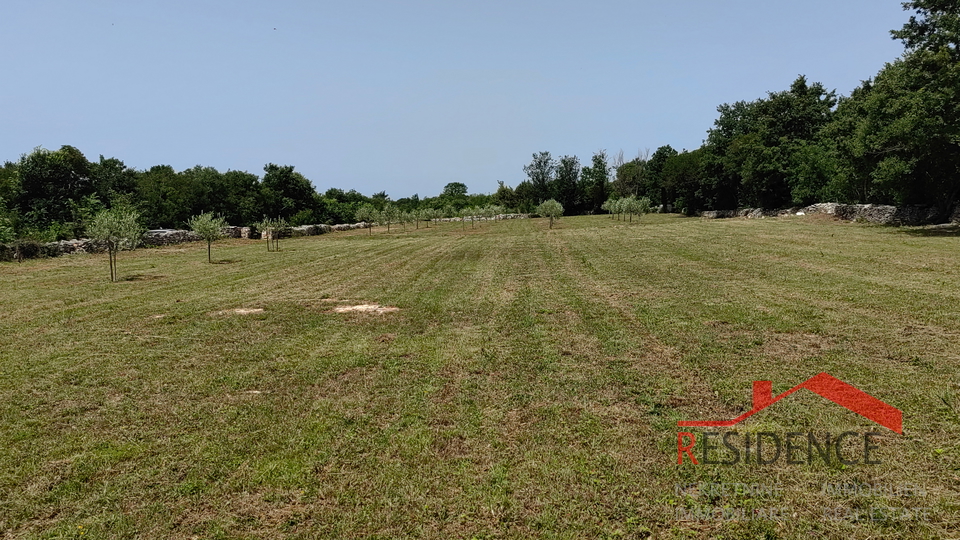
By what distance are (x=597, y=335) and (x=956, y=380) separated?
4.93 meters

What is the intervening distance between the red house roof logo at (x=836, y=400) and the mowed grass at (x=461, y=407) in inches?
5.1

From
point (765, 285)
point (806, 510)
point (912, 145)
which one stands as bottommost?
point (806, 510)

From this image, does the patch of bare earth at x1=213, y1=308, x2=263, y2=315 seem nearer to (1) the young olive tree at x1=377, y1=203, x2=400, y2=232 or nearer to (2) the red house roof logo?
(2) the red house roof logo

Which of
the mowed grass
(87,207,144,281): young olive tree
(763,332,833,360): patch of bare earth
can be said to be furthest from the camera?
(87,207,144,281): young olive tree

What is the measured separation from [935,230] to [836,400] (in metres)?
28.2

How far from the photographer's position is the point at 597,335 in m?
9.00

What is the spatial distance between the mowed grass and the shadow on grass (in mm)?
13537

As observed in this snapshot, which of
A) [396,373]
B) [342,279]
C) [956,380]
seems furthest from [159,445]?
[342,279]

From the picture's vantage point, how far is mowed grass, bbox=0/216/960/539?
3.88 metres

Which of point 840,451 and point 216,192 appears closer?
point 840,451

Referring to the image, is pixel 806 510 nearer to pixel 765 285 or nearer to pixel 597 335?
pixel 597 335

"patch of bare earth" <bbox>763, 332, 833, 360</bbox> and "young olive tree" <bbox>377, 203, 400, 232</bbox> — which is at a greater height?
"young olive tree" <bbox>377, 203, 400, 232</bbox>

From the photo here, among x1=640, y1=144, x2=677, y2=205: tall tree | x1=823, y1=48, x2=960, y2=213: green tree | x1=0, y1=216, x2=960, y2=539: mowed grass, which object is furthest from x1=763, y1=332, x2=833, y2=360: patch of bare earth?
x1=640, y1=144, x2=677, y2=205: tall tree

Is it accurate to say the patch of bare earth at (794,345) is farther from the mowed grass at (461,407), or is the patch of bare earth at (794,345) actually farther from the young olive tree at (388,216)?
the young olive tree at (388,216)
